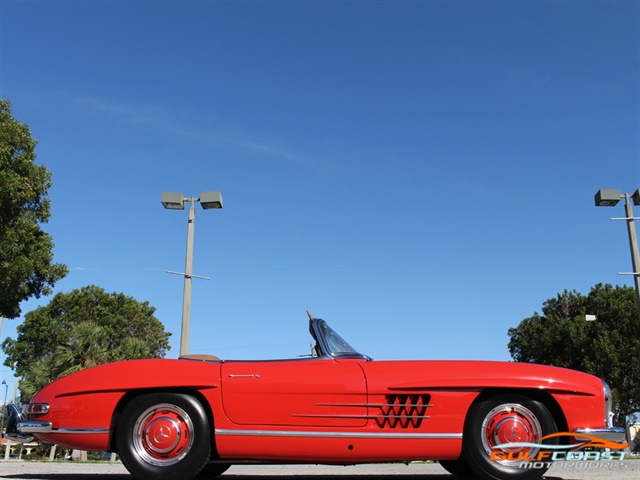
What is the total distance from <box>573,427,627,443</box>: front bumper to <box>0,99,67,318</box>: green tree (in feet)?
45.0

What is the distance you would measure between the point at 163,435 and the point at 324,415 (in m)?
1.13

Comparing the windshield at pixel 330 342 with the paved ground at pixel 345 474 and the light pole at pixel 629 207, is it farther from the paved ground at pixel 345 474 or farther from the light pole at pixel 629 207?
the light pole at pixel 629 207

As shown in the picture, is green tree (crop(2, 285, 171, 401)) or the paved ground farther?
green tree (crop(2, 285, 171, 401))

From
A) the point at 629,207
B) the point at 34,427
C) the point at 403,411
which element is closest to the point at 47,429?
the point at 34,427

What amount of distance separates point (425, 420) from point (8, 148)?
13590mm

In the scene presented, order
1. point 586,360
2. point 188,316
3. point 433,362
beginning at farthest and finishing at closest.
Answer: point 586,360 → point 188,316 → point 433,362

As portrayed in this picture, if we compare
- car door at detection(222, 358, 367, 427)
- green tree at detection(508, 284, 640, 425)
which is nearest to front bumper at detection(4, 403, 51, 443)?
car door at detection(222, 358, 367, 427)

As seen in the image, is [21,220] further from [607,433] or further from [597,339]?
[597,339]

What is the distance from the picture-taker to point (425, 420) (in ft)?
13.1

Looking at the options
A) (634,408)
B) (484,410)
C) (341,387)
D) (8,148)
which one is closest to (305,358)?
(341,387)

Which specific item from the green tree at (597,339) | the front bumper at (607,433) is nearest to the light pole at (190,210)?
the front bumper at (607,433)

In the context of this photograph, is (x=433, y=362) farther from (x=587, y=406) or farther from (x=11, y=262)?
(x=11, y=262)

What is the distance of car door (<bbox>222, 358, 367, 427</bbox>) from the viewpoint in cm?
399

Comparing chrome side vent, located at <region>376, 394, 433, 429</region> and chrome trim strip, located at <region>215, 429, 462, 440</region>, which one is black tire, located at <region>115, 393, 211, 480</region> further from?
chrome side vent, located at <region>376, 394, 433, 429</region>
